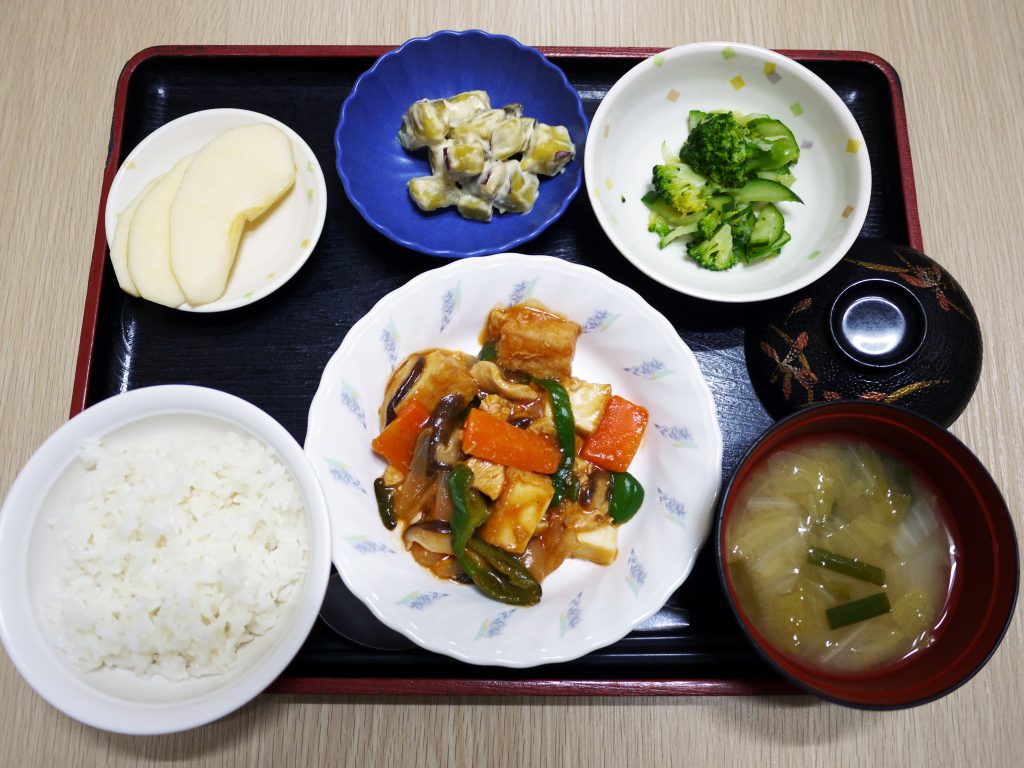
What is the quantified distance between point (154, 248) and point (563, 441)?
1.58 meters

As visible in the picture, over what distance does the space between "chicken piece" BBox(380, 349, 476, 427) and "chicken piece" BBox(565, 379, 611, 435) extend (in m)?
0.34

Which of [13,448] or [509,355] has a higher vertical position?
[509,355]

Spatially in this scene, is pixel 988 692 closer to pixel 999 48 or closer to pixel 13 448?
pixel 999 48

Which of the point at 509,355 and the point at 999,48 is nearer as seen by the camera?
the point at 509,355

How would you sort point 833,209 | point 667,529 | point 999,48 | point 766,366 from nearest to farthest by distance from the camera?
point 667,529, point 766,366, point 833,209, point 999,48

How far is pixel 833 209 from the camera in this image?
2.41m

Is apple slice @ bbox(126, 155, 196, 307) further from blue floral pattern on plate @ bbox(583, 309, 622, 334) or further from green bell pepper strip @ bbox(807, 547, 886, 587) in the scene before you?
green bell pepper strip @ bbox(807, 547, 886, 587)

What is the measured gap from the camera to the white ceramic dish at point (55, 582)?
1.83 metres

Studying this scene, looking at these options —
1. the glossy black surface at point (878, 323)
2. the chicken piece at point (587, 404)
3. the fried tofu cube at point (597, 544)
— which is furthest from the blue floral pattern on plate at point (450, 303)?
the glossy black surface at point (878, 323)

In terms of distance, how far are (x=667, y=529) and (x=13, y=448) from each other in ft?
8.07

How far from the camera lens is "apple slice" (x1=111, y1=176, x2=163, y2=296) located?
2.33 m

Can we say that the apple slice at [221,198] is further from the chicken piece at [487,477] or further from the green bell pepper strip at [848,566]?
the green bell pepper strip at [848,566]

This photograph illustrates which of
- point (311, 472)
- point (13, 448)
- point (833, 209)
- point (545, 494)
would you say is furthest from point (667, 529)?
point (13, 448)

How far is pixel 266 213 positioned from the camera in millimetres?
2547
